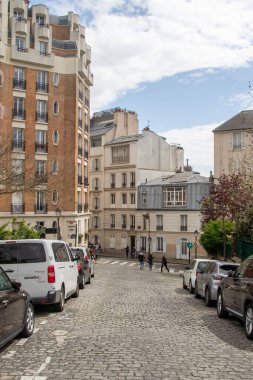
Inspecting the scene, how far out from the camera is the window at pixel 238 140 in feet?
177

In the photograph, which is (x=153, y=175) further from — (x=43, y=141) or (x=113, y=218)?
(x=43, y=141)

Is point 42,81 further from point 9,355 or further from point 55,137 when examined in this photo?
point 9,355

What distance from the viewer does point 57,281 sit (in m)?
12.8

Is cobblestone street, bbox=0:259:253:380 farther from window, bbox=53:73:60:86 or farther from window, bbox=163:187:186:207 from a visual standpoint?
window, bbox=163:187:186:207

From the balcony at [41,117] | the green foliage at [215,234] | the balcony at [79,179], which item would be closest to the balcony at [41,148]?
the balcony at [41,117]

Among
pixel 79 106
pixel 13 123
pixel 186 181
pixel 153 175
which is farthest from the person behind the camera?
pixel 153 175

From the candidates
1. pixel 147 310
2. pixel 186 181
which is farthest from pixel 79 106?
pixel 147 310

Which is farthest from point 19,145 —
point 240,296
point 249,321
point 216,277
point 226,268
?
point 249,321

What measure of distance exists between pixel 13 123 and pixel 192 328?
124ft

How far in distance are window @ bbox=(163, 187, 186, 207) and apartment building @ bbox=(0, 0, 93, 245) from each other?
14713 mm

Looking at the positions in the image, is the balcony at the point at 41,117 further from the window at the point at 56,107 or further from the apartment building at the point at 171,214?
the apartment building at the point at 171,214

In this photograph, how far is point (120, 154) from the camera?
6944 centimetres

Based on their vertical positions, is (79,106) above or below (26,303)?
above

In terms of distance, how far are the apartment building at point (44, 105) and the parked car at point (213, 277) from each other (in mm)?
29009
